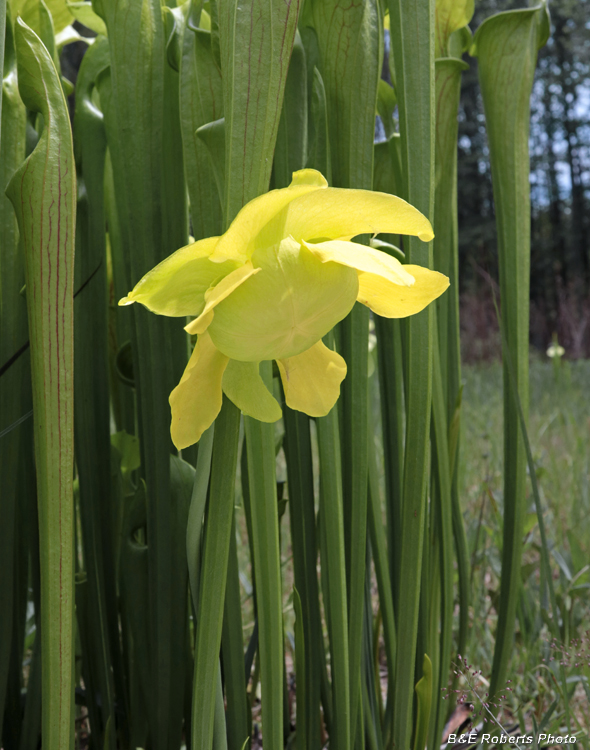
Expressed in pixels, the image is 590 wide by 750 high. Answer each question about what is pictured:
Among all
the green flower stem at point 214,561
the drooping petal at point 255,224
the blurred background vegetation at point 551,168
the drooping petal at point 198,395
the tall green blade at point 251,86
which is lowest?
the green flower stem at point 214,561

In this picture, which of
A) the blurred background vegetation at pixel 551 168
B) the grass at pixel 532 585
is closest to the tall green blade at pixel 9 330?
the grass at pixel 532 585

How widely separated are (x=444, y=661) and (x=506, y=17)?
53cm

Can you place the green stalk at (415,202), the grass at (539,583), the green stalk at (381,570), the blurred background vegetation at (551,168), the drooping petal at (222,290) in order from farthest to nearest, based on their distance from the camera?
the blurred background vegetation at (551,168)
the grass at (539,583)
the green stalk at (381,570)
the green stalk at (415,202)
the drooping petal at (222,290)

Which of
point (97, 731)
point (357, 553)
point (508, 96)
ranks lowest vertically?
point (97, 731)

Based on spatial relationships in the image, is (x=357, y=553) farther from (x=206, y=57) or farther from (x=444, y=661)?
(x=206, y=57)

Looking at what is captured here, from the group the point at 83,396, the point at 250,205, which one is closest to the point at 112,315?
the point at 83,396

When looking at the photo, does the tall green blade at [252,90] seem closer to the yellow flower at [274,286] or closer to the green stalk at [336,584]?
the yellow flower at [274,286]

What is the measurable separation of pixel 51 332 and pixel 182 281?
0.27 feet

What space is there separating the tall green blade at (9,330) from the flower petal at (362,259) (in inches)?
10.7

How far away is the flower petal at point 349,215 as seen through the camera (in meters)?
0.22

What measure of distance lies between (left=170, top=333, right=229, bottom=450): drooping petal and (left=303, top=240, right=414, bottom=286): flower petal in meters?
0.05

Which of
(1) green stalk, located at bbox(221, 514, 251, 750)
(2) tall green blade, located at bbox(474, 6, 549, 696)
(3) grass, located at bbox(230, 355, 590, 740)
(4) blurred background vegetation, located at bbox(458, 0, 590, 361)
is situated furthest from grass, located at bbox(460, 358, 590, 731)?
(4) blurred background vegetation, located at bbox(458, 0, 590, 361)

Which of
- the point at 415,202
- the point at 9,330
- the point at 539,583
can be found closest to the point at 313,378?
the point at 415,202

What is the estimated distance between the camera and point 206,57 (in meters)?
0.35
